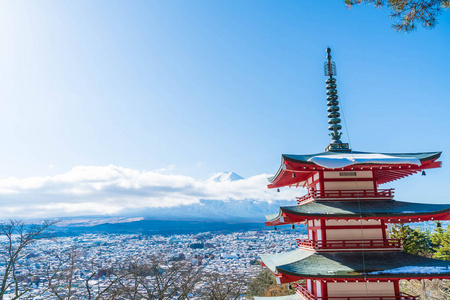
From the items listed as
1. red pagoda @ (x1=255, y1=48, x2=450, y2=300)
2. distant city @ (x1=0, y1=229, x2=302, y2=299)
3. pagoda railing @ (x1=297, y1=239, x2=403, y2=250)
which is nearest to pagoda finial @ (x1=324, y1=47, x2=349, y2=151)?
red pagoda @ (x1=255, y1=48, x2=450, y2=300)

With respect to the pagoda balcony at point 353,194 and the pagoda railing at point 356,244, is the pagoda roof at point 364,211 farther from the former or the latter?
the pagoda railing at point 356,244

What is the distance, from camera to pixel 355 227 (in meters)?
12.4

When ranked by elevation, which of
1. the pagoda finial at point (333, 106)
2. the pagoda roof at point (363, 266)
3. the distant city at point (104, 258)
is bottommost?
the distant city at point (104, 258)

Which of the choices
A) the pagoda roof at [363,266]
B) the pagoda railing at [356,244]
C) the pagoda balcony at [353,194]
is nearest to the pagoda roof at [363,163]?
the pagoda balcony at [353,194]

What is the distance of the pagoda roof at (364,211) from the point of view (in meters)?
11.5

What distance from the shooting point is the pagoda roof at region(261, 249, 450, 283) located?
10.4 m

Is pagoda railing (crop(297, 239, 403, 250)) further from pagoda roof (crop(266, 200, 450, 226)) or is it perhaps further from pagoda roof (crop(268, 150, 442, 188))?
pagoda roof (crop(268, 150, 442, 188))

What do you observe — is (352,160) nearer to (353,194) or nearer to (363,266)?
(353,194)

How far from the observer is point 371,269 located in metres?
10.8

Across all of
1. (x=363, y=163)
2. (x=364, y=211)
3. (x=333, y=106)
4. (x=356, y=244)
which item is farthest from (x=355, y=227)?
(x=333, y=106)

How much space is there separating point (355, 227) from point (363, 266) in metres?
1.81

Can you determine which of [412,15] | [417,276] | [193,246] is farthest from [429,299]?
[193,246]

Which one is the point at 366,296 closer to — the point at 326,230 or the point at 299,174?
the point at 326,230

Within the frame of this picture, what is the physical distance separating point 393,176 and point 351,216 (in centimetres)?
455
